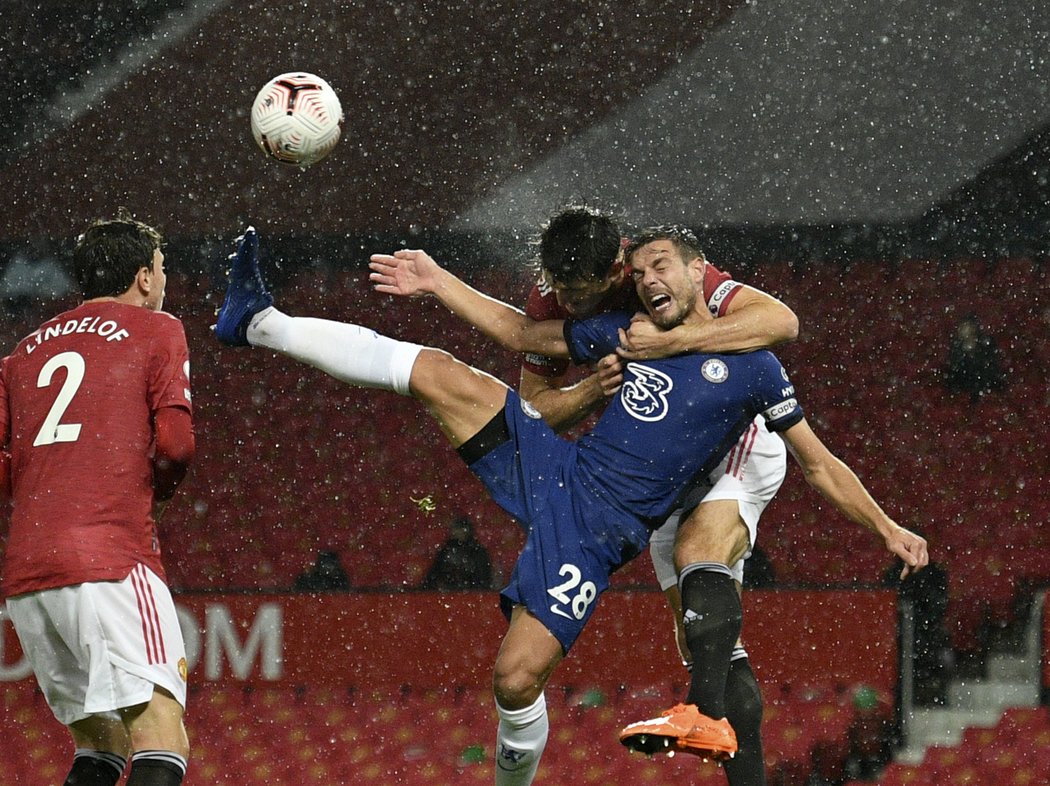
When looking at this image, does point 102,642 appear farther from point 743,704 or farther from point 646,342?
point 743,704

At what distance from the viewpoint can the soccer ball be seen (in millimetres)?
4051

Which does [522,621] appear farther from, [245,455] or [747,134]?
[747,134]

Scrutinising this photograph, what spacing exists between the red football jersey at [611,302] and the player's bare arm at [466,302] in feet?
0.22

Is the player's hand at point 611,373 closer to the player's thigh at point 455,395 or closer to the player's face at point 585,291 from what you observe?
the player's face at point 585,291

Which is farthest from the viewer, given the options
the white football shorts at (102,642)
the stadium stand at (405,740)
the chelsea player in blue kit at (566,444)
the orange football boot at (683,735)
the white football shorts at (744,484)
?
the stadium stand at (405,740)

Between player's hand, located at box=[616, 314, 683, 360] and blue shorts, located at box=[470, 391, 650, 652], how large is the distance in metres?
0.30

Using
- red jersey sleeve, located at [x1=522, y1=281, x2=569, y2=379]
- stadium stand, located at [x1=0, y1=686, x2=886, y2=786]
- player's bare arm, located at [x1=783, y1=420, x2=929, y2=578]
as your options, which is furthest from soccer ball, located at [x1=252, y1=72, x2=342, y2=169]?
stadium stand, located at [x1=0, y1=686, x2=886, y2=786]

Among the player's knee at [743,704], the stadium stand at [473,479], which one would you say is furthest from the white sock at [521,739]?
the stadium stand at [473,479]

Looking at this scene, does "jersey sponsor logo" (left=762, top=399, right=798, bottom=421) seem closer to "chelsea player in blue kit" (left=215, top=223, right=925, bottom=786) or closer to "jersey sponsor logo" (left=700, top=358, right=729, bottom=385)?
"chelsea player in blue kit" (left=215, top=223, right=925, bottom=786)

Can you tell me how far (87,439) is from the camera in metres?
3.06

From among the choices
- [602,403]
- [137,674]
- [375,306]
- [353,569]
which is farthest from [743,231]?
[137,674]

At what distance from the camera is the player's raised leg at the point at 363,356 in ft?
11.8

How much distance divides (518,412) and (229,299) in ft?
2.76

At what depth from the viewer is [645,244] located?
3.72m
